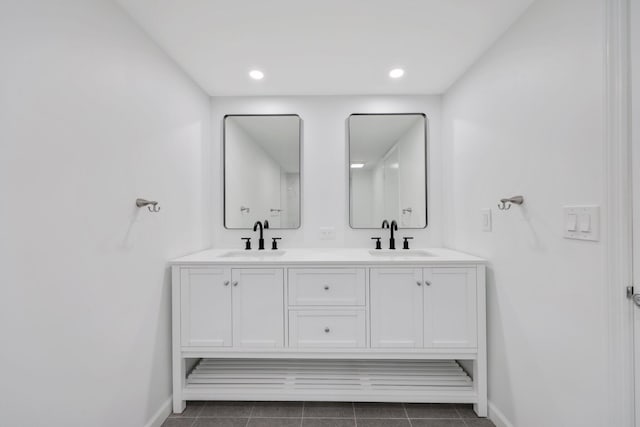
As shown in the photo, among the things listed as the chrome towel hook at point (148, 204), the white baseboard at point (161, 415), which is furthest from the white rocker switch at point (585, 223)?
A: the white baseboard at point (161, 415)

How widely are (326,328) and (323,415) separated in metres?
0.51

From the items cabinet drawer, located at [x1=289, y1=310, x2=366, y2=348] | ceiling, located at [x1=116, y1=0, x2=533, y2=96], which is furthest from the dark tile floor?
ceiling, located at [x1=116, y1=0, x2=533, y2=96]

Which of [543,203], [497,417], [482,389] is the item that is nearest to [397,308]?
[482,389]

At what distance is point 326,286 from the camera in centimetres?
171

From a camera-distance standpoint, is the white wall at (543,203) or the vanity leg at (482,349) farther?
the vanity leg at (482,349)

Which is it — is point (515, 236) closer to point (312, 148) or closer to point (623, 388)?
point (623, 388)

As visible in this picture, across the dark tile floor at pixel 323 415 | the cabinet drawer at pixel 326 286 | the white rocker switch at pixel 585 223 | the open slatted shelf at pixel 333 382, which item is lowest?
the dark tile floor at pixel 323 415

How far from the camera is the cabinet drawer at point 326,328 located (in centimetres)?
168

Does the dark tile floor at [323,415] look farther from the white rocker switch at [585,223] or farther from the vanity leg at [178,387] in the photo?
the white rocker switch at [585,223]

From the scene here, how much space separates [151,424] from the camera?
1.51 meters

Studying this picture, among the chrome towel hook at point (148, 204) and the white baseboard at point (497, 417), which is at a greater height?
the chrome towel hook at point (148, 204)

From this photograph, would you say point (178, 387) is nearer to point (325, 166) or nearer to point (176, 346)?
point (176, 346)

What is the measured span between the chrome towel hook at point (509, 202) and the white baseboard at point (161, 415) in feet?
7.35

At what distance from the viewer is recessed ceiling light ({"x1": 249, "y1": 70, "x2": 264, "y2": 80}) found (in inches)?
76.0
